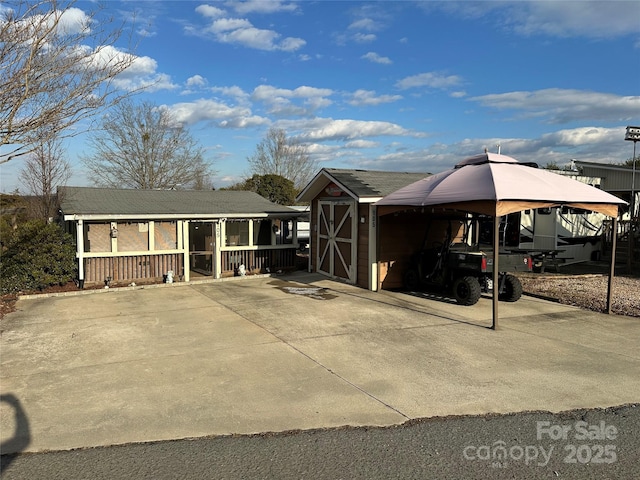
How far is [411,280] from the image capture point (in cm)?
1157

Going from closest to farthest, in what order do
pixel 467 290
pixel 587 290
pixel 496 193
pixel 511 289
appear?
pixel 496 193
pixel 467 290
pixel 511 289
pixel 587 290

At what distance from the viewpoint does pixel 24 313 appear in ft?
29.5

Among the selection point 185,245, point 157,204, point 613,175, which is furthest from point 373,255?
point 613,175

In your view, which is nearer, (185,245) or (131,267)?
(131,267)

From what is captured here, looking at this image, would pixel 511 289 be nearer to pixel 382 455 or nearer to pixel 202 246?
pixel 382 455

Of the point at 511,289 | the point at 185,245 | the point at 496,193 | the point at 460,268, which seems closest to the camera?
the point at 496,193

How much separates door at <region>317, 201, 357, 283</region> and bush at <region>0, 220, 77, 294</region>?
692cm

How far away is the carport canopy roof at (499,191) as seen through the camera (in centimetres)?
758

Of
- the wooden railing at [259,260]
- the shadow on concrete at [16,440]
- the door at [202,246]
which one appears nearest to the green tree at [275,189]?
the wooden railing at [259,260]

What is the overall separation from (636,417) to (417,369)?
230 centimetres

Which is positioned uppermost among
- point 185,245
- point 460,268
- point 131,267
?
point 185,245

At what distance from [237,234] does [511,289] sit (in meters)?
8.18

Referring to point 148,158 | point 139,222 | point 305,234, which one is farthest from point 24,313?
point 148,158

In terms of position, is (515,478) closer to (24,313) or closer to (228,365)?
(228,365)
